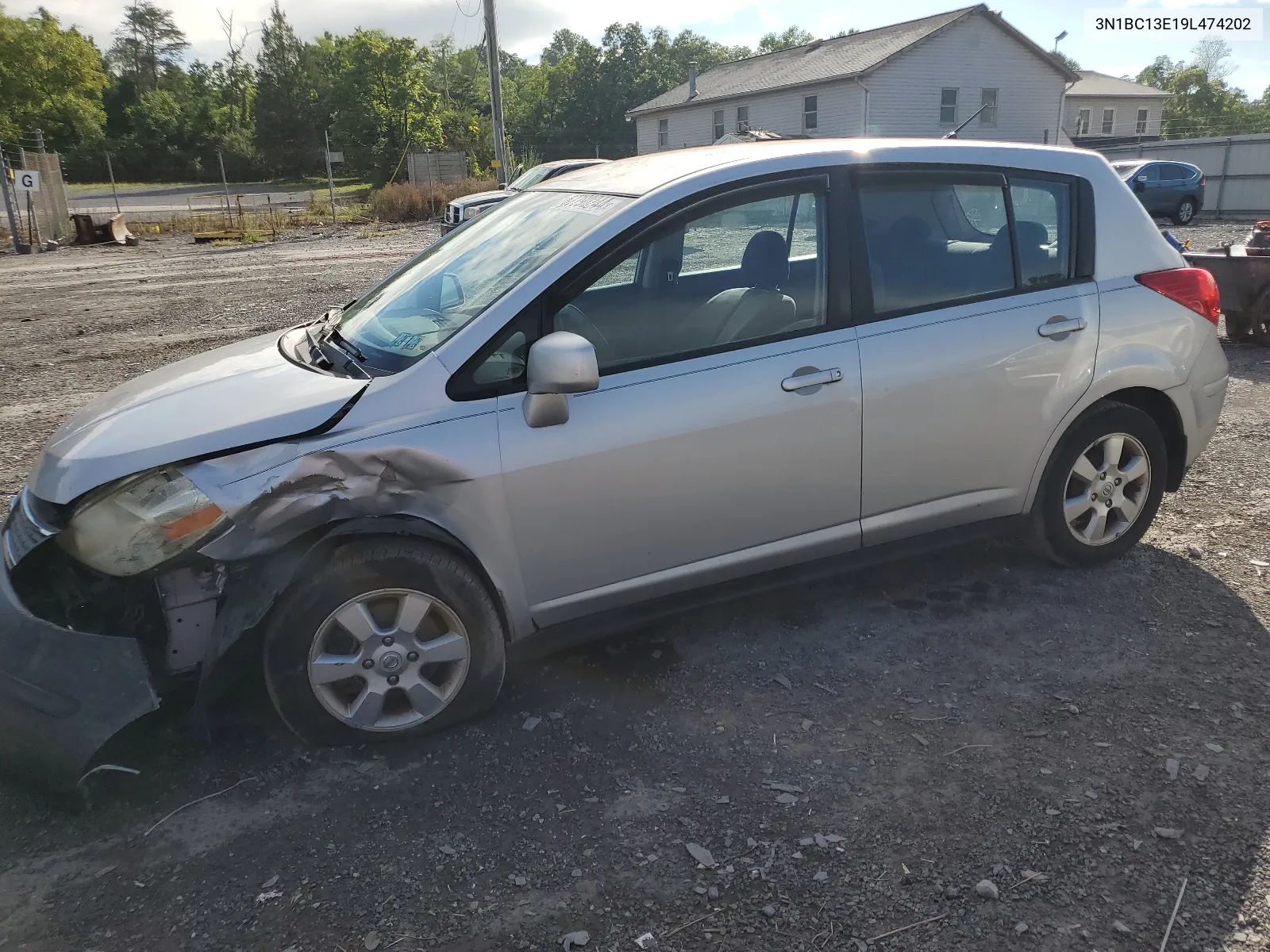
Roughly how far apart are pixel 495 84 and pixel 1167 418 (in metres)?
24.2

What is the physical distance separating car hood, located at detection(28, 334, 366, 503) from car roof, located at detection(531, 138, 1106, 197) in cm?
136

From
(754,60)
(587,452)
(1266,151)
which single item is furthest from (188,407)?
(754,60)

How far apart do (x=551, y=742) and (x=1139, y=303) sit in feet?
10.1

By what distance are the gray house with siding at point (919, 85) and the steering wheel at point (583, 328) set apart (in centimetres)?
3524

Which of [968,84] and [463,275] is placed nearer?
[463,275]

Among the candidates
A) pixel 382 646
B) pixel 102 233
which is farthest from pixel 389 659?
pixel 102 233

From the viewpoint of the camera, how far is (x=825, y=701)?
3.42 meters

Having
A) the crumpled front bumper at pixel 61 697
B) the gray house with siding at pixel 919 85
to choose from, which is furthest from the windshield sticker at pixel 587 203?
the gray house with siding at pixel 919 85

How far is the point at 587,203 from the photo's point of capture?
11.7 feet

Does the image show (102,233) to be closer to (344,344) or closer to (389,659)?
(344,344)

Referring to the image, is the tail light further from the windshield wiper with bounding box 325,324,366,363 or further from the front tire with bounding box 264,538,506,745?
the windshield wiper with bounding box 325,324,366,363

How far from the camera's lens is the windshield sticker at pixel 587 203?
3.42 meters

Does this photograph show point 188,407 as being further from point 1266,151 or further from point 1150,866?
point 1266,151

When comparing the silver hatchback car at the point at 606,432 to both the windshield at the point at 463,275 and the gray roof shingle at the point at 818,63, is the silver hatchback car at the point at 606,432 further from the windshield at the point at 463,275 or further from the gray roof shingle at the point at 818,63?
the gray roof shingle at the point at 818,63
